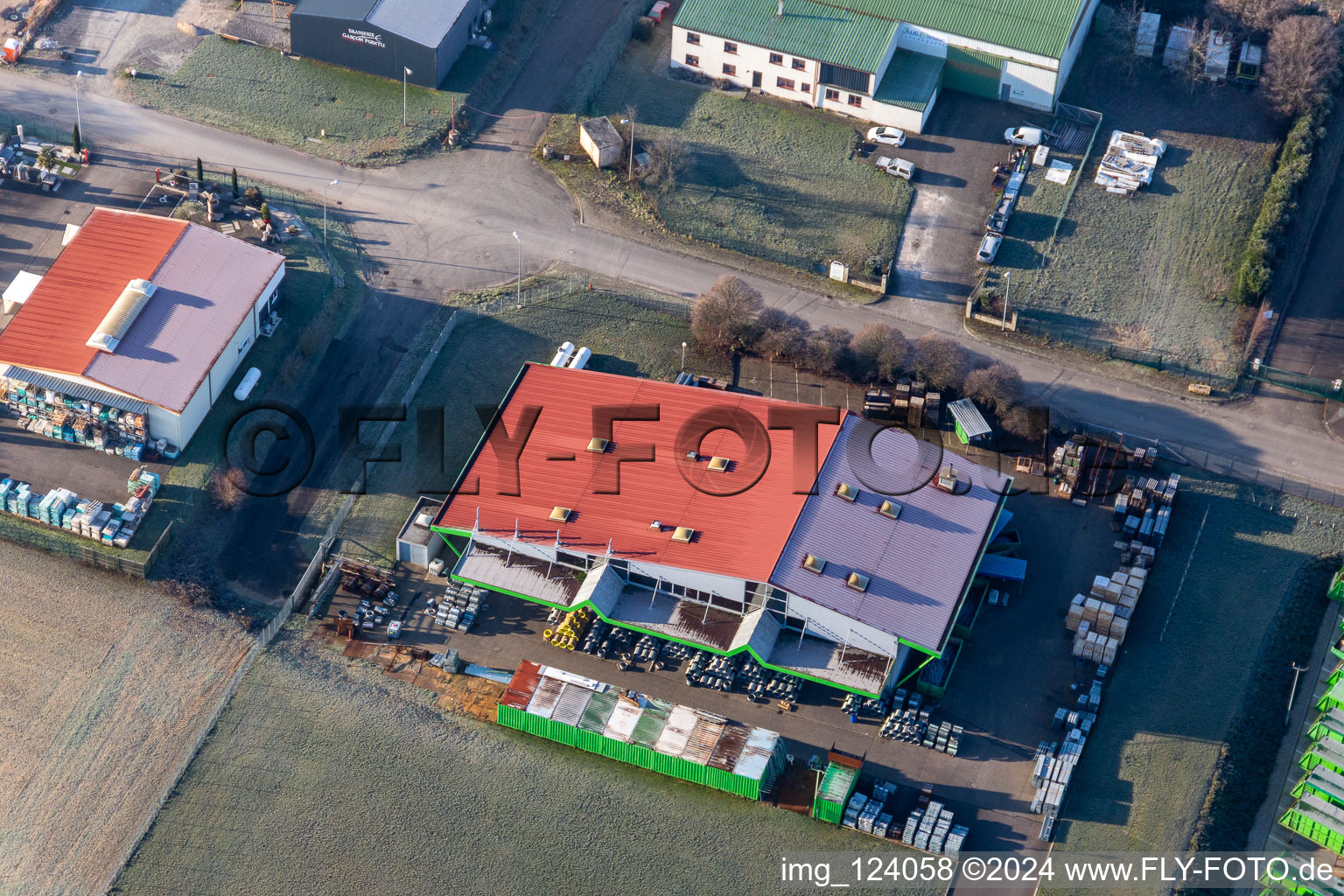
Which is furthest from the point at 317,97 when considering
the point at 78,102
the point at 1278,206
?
the point at 1278,206

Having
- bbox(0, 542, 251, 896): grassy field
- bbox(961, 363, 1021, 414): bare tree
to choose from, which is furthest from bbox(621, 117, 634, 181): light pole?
bbox(0, 542, 251, 896): grassy field

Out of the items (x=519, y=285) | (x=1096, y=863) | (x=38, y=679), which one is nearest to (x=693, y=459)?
(x=519, y=285)

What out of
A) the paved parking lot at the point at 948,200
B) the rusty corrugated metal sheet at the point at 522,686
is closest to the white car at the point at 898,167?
the paved parking lot at the point at 948,200

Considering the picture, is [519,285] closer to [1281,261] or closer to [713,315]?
[713,315]

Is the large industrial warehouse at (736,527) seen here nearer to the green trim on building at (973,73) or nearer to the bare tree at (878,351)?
the bare tree at (878,351)

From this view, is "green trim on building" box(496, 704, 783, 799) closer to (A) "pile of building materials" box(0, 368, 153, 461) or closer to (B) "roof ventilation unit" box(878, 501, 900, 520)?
(B) "roof ventilation unit" box(878, 501, 900, 520)
